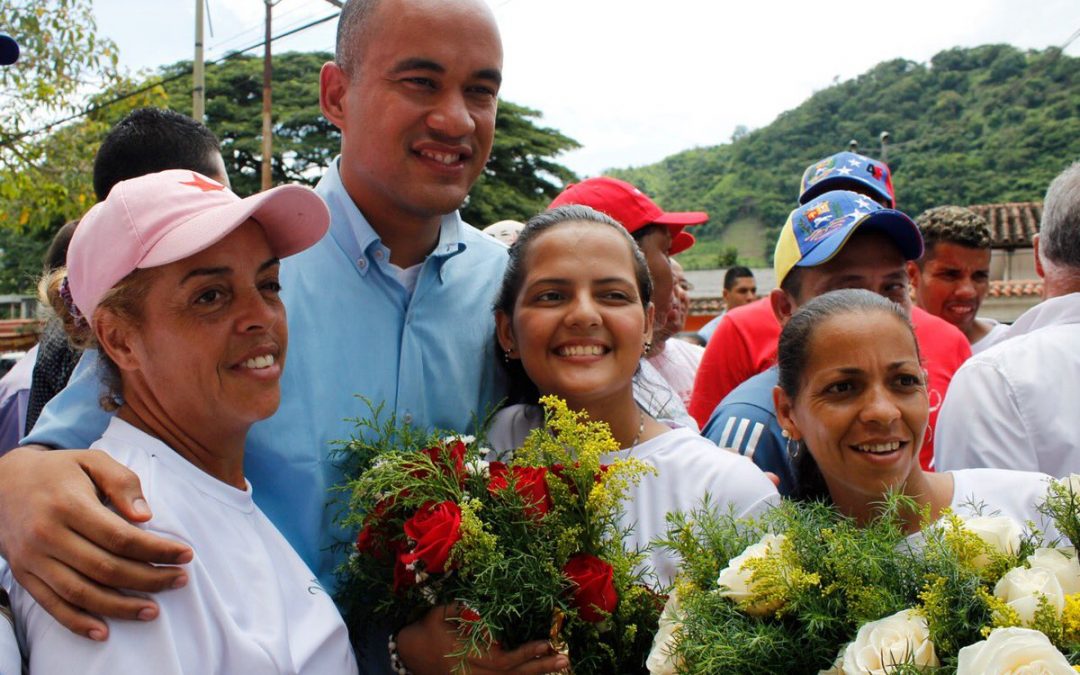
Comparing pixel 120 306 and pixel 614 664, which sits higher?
pixel 120 306

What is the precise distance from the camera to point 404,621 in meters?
2.10

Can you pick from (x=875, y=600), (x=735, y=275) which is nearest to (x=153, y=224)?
(x=875, y=600)

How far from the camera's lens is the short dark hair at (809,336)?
257cm

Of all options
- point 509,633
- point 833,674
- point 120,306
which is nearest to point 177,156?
point 120,306

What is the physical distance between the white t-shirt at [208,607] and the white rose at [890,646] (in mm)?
1121

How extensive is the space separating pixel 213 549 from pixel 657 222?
2.78 metres

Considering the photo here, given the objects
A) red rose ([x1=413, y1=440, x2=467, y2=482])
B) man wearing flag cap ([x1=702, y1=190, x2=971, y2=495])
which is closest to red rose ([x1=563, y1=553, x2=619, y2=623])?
red rose ([x1=413, y1=440, x2=467, y2=482])

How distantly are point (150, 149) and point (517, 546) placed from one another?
2.57m

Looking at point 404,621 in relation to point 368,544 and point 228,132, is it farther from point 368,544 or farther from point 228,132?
point 228,132

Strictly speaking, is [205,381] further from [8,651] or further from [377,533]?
[8,651]

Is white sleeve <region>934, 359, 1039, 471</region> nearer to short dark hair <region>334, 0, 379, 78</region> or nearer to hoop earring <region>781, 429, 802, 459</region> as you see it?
hoop earring <region>781, 429, 802, 459</region>

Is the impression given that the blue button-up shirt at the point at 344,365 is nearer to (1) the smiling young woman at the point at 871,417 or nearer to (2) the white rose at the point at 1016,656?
(1) the smiling young woman at the point at 871,417

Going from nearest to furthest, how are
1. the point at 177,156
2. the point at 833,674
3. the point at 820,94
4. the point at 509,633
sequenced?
the point at 833,674
the point at 509,633
the point at 177,156
the point at 820,94

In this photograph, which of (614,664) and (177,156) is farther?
(177,156)
